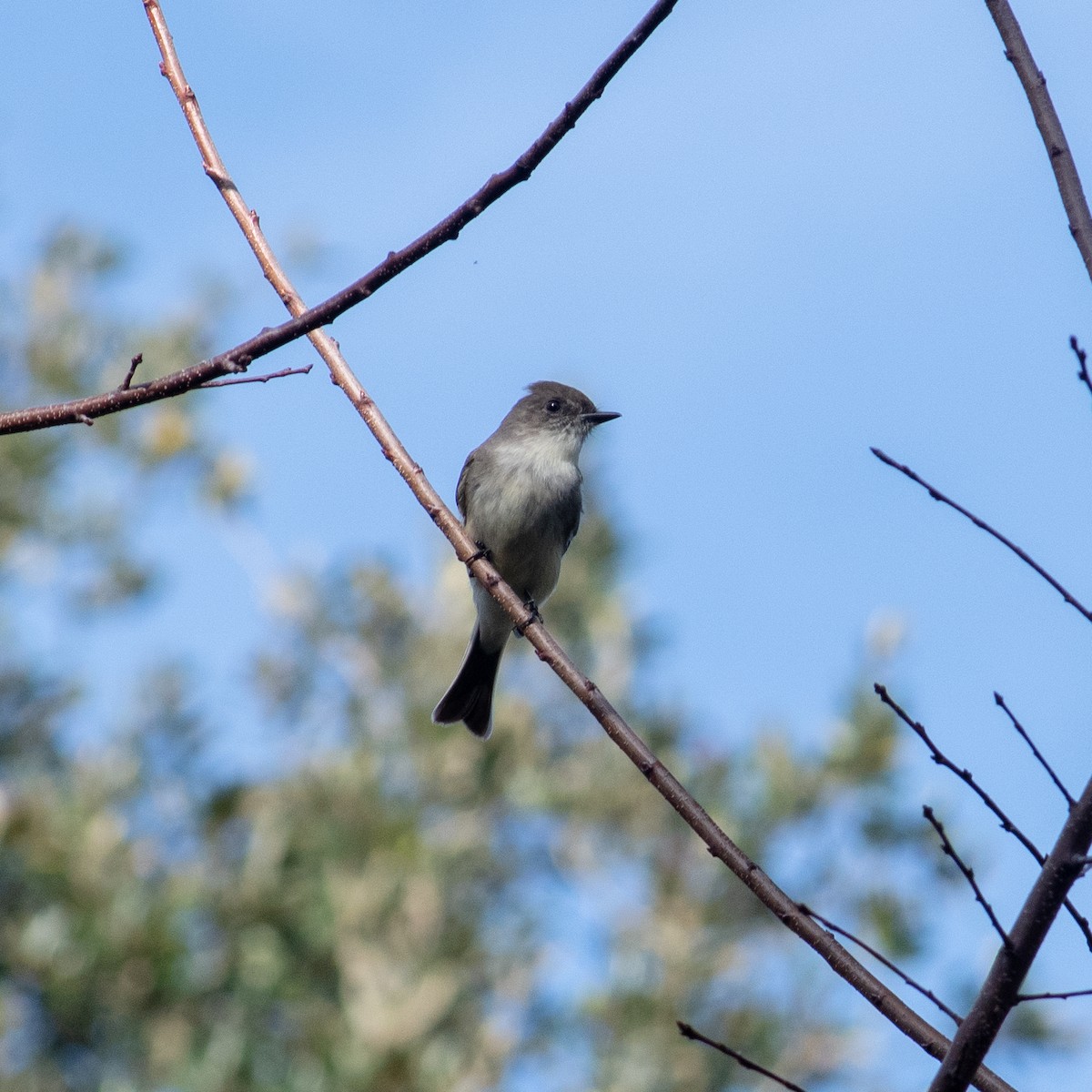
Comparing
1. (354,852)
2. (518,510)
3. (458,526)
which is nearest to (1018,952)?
(458,526)

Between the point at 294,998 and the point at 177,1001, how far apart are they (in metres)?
0.75

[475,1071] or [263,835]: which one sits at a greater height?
[263,835]

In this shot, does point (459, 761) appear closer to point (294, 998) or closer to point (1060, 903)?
point (294, 998)

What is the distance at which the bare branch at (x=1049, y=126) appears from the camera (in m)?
2.40

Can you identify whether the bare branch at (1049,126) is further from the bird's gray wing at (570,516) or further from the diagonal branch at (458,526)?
the bird's gray wing at (570,516)

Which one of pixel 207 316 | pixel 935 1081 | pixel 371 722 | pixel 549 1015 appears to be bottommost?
pixel 935 1081

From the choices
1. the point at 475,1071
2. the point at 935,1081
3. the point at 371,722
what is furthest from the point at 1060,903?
the point at 371,722

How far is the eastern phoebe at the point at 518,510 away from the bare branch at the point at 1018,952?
381 centimetres

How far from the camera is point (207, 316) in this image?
36.7 ft

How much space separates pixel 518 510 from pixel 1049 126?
363cm

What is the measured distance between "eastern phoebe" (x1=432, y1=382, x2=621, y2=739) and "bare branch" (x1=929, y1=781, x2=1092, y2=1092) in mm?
3815

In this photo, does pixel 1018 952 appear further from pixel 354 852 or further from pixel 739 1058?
pixel 354 852

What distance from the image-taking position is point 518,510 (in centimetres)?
600

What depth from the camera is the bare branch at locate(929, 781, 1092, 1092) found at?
1984 millimetres
